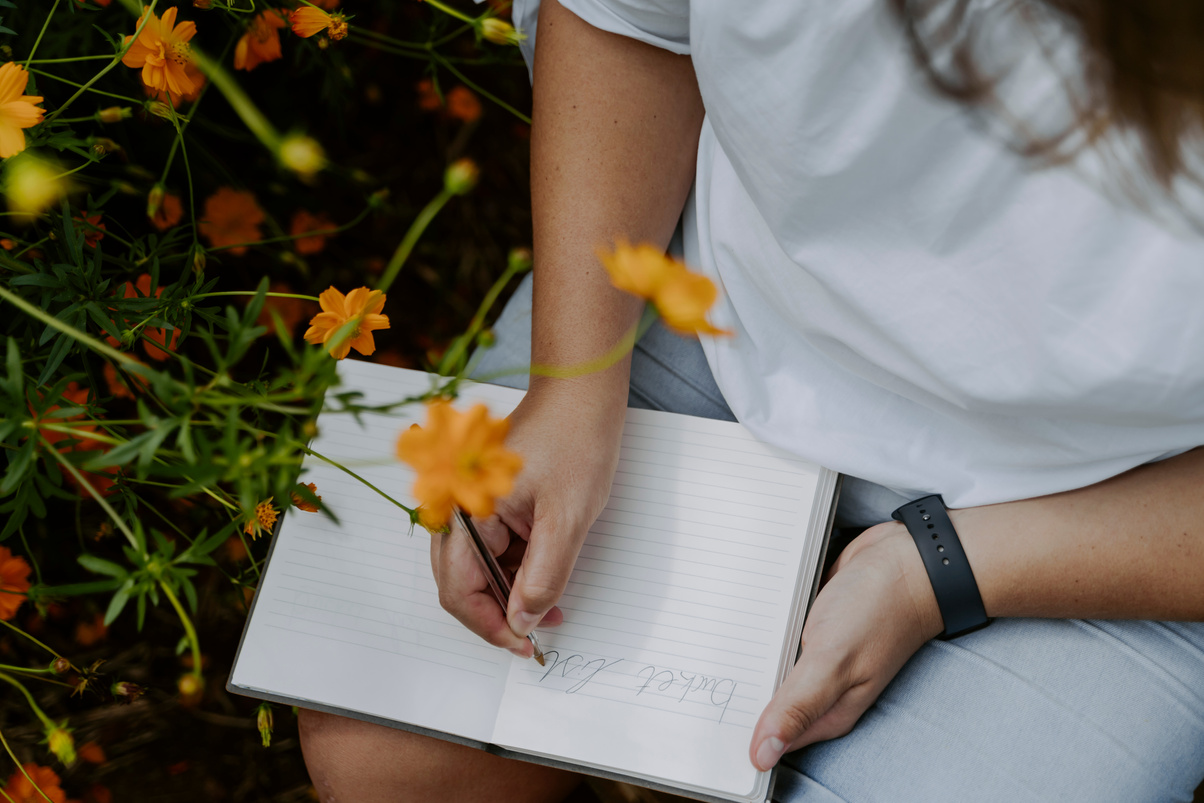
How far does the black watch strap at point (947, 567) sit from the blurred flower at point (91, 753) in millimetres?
957

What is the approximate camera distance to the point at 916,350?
0.55 m

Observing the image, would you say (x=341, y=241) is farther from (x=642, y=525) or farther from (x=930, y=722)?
(x=930, y=722)

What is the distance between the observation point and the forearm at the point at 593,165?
0.69 m

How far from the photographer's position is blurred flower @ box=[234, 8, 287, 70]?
721 millimetres

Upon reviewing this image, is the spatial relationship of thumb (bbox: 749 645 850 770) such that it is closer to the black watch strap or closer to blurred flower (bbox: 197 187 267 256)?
the black watch strap

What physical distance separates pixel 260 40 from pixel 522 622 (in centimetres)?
54

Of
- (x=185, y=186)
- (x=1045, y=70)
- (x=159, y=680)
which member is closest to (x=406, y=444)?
(x=1045, y=70)

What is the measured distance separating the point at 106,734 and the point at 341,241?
28.6 inches

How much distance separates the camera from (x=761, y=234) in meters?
0.63

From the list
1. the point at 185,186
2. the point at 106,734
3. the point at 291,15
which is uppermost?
the point at 291,15

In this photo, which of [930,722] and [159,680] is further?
[159,680]

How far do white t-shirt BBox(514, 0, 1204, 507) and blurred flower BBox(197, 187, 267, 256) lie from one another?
501mm

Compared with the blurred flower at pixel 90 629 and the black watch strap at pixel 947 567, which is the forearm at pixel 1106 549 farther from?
the blurred flower at pixel 90 629

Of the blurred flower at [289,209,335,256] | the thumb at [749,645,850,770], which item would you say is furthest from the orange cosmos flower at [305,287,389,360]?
the blurred flower at [289,209,335,256]
